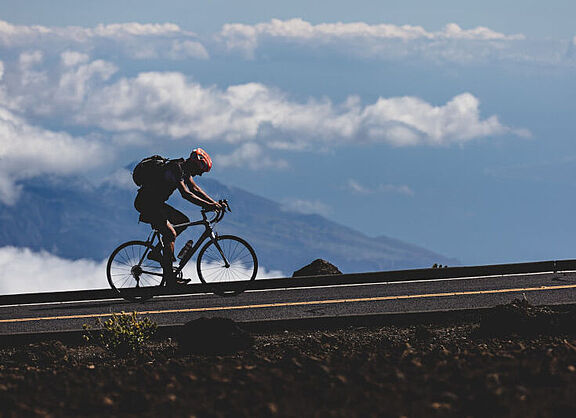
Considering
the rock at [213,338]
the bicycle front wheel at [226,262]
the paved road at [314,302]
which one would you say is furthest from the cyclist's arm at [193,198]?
the rock at [213,338]

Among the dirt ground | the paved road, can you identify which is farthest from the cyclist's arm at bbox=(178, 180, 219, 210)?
the dirt ground

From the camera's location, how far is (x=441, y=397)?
5.25 metres

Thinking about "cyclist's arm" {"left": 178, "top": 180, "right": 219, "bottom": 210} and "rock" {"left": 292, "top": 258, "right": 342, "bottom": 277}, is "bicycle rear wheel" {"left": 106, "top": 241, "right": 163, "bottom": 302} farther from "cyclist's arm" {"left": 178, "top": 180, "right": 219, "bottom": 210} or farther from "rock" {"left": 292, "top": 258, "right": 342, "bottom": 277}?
"rock" {"left": 292, "top": 258, "right": 342, "bottom": 277}

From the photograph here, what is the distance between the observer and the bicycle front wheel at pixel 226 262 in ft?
39.2

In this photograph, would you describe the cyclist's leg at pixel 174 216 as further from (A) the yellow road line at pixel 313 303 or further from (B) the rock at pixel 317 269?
(B) the rock at pixel 317 269

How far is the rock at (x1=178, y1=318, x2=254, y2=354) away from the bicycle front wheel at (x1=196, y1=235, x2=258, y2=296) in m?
3.08

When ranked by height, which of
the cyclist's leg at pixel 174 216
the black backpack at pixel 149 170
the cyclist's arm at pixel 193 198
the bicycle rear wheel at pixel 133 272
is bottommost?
the bicycle rear wheel at pixel 133 272

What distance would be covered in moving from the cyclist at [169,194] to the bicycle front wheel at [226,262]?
50cm

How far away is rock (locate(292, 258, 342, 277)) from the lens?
45.6 feet

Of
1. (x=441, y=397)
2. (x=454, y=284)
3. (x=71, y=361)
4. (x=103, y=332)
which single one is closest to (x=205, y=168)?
(x=103, y=332)

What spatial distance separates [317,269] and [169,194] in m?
3.59

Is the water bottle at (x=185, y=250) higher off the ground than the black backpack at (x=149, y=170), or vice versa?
the black backpack at (x=149, y=170)

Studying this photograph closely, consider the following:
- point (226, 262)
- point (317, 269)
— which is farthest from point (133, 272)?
→ point (317, 269)

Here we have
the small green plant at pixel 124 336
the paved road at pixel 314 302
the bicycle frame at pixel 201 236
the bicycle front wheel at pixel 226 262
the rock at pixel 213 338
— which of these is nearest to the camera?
the rock at pixel 213 338
